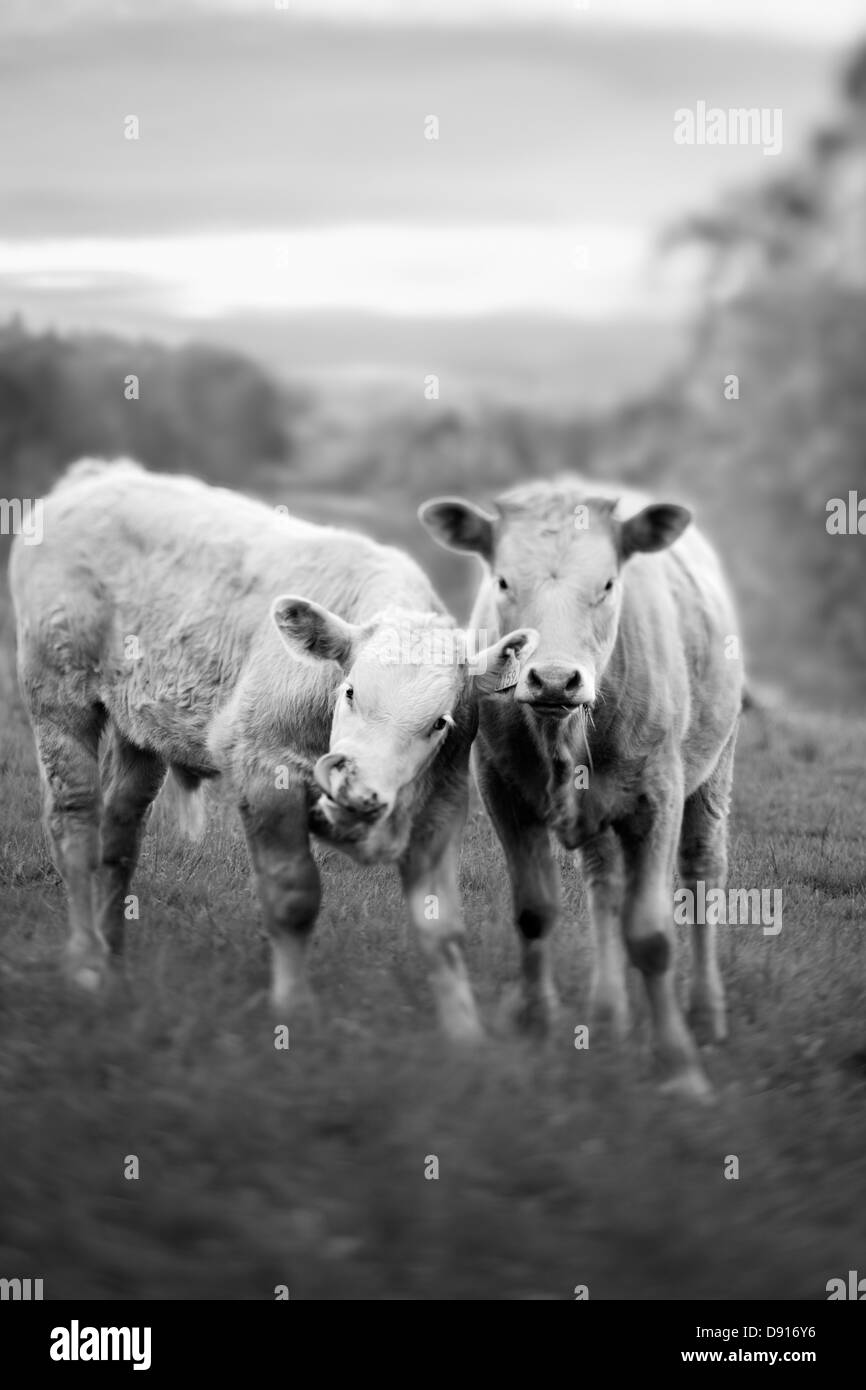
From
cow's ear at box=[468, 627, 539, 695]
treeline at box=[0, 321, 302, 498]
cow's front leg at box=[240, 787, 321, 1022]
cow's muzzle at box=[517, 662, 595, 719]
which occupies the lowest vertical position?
cow's front leg at box=[240, 787, 321, 1022]

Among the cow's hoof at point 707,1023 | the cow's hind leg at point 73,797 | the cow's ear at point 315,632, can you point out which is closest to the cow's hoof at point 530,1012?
the cow's hoof at point 707,1023

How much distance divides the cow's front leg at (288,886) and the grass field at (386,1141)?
214 millimetres

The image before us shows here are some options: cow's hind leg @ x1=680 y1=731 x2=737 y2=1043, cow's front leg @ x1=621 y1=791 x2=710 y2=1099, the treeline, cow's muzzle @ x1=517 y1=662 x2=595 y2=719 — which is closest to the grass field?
cow's front leg @ x1=621 y1=791 x2=710 y2=1099

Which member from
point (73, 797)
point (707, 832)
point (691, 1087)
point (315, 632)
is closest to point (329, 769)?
point (315, 632)

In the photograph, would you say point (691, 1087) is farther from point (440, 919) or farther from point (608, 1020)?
point (440, 919)

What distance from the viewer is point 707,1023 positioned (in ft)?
23.2

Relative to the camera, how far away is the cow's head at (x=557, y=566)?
5.71 metres

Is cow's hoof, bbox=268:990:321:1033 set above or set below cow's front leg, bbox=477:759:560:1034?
below

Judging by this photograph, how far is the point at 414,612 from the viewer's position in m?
6.20

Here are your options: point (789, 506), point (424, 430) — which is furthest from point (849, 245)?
point (424, 430)

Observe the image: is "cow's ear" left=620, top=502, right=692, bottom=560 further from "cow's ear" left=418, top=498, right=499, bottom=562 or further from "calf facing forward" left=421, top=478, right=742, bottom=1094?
"cow's ear" left=418, top=498, right=499, bottom=562

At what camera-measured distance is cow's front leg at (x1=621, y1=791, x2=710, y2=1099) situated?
6.41m

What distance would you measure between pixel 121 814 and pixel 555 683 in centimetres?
299

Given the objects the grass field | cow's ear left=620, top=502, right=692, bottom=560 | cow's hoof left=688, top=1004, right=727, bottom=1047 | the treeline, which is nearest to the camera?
the grass field
